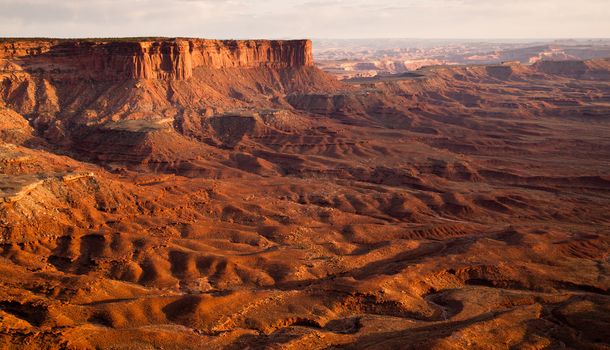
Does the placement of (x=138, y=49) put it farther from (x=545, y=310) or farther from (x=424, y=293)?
(x=545, y=310)

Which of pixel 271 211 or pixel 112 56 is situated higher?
pixel 112 56

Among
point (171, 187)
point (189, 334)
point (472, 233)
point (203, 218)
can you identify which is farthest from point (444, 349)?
point (171, 187)

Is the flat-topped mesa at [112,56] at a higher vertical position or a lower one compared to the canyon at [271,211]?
higher

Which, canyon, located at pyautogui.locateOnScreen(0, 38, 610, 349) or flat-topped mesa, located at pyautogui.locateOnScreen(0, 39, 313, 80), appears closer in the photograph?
canyon, located at pyautogui.locateOnScreen(0, 38, 610, 349)

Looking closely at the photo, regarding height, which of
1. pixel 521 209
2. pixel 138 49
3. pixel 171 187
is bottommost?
pixel 521 209

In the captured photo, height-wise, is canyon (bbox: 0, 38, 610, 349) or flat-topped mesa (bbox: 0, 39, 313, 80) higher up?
flat-topped mesa (bbox: 0, 39, 313, 80)

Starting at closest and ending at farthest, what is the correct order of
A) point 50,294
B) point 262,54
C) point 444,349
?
point 444,349
point 50,294
point 262,54

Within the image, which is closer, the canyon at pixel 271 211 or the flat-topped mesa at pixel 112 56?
the canyon at pixel 271 211

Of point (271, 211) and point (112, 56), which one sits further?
point (112, 56)
